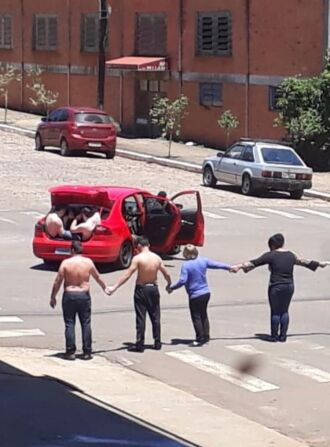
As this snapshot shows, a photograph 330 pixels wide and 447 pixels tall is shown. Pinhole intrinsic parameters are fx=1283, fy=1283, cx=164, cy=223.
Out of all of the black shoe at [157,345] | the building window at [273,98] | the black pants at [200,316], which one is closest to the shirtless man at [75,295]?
the black shoe at [157,345]

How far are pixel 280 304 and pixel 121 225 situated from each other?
6553 mm

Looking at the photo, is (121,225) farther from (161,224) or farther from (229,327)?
(229,327)

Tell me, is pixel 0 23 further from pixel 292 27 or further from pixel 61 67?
pixel 292 27

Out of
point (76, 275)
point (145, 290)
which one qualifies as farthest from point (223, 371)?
point (76, 275)

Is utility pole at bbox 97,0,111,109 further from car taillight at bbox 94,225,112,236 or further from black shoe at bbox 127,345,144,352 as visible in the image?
black shoe at bbox 127,345,144,352

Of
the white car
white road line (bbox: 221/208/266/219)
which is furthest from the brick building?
white road line (bbox: 221/208/266/219)

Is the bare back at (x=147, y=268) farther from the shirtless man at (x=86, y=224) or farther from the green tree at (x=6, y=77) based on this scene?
the green tree at (x=6, y=77)

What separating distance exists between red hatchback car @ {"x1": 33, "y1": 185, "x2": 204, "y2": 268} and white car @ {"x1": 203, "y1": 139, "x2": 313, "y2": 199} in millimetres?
10814

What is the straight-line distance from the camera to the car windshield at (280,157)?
1438 inches

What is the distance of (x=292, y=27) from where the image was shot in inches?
1754

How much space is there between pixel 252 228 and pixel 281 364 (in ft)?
44.9

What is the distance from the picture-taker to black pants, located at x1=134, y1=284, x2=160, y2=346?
1689cm

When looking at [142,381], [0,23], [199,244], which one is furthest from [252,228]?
[0,23]

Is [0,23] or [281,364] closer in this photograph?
[281,364]
